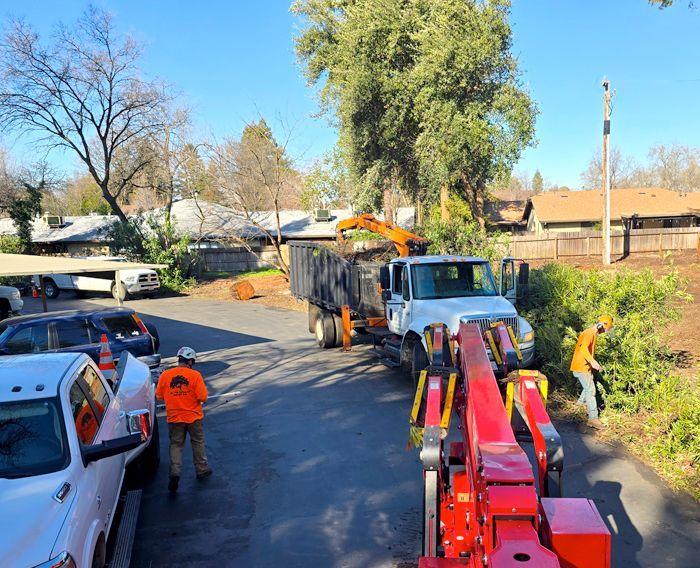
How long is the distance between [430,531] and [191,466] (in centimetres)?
441

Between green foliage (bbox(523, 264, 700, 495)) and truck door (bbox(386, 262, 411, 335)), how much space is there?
2.38 meters

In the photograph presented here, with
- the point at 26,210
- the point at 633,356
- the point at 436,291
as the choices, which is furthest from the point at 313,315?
the point at 26,210

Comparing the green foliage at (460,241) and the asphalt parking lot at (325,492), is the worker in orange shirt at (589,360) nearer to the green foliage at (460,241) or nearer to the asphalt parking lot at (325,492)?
the asphalt parking lot at (325,492)

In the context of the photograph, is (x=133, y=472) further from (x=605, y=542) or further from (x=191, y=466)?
(x=605, y=542)

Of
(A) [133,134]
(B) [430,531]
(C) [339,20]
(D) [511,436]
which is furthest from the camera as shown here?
(A) [133,134]

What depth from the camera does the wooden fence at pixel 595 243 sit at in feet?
108

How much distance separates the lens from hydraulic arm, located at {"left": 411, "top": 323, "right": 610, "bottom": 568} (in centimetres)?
229

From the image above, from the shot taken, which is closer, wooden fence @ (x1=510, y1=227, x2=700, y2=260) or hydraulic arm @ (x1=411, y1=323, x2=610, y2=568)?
hydraulic arm @ (x1=411, y1=323, x2=610, y2=568)

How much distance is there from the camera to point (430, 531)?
323cm

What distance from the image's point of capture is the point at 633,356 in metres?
7.78

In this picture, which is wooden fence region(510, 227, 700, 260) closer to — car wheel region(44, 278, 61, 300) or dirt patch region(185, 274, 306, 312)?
dirt patch region(185, 274, 306, 312)

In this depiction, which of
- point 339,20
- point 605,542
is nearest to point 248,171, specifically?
point 339,20

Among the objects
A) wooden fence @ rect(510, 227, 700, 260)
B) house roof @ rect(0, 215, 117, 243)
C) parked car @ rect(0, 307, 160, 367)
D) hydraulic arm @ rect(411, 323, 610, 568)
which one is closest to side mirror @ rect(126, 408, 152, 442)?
hydraulic arm @ rect(411, 323, 610, 568)

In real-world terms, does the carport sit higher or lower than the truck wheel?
higher
